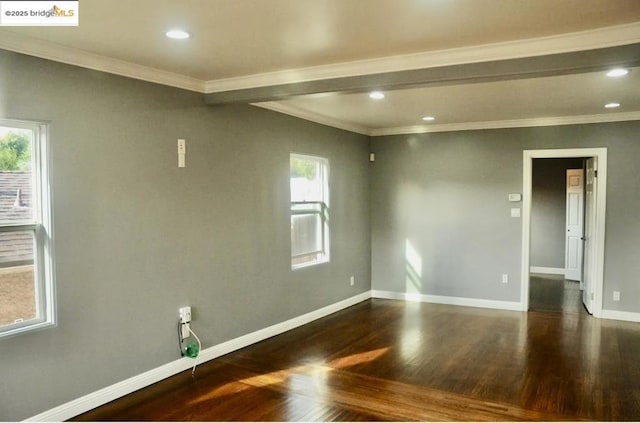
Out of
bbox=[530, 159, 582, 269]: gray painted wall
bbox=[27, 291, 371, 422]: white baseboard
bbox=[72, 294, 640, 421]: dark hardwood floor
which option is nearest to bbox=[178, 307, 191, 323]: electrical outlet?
bbox=[27, 291, 371, 422]: white baseboard

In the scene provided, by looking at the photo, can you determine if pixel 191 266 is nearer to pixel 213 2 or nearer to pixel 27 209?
pixel 27 209

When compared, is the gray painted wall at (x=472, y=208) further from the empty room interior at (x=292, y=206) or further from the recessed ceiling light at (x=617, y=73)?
the recessed ceiling light at (x=617, y=73)

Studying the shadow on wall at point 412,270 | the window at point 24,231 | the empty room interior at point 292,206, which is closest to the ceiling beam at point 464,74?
the empty room interior at point 292,206

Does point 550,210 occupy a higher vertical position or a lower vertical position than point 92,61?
lower

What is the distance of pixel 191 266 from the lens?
4.05 metres

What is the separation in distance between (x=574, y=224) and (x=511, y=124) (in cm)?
353

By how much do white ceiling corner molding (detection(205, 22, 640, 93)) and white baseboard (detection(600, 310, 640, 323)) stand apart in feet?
13.7

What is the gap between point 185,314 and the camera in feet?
13.0

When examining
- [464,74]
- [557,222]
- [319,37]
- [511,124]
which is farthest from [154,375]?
[557,222]

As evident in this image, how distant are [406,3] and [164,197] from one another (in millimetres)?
2396

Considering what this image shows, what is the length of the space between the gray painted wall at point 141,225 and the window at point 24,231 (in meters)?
0.08

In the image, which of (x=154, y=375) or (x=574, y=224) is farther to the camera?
(x=574, y=224)

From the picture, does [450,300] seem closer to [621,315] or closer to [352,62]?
[621,315]

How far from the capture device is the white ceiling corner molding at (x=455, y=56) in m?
2.75
